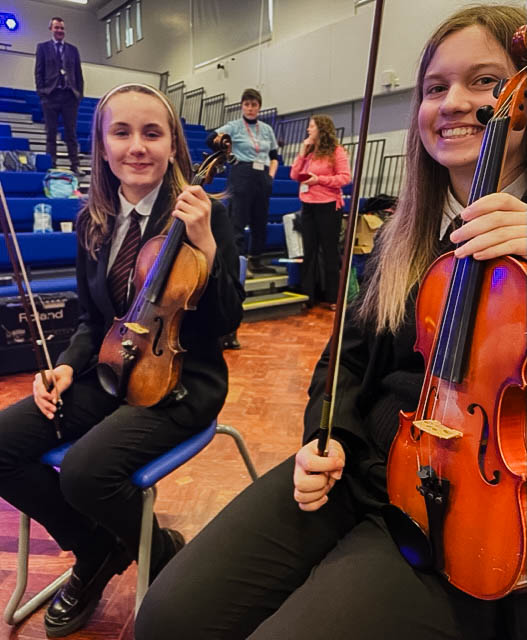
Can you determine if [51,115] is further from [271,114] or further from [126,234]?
[126,234]

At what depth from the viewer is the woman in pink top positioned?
3.92m

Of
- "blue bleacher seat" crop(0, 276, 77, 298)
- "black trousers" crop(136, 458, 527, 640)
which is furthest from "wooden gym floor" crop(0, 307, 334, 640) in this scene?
"black trousers" crop(136, 458, 527, 640)

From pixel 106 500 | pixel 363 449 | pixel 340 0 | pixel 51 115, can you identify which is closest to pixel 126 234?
pixel 106 500

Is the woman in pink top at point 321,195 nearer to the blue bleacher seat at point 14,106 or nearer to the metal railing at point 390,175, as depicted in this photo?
the metal railing at point 390,175

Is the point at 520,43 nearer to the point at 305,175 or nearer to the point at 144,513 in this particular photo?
the point at 144,513

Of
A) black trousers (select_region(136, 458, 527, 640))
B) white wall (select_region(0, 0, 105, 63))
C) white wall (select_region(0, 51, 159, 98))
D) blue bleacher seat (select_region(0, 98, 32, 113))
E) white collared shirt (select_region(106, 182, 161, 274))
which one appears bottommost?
black trousers (select_region(136, 458, 527, 640))

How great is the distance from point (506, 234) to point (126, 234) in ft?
3.15

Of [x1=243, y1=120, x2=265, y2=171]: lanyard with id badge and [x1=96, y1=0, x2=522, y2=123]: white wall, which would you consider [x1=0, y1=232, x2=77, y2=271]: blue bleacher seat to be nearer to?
Answer: [x1=243, y1=120, x2=265, y2=171]: lanyard with id badge

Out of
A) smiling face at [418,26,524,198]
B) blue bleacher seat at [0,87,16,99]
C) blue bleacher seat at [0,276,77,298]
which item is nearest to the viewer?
smiling face at [418,26,524,198]

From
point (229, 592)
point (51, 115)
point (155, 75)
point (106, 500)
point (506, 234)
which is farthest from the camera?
point (155, 75)

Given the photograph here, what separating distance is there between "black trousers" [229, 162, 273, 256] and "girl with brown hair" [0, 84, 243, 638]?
110 inches

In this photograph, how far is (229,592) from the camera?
71cm

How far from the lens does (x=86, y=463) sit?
39.3 inches

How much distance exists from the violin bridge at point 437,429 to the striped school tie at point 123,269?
0.83 meters
